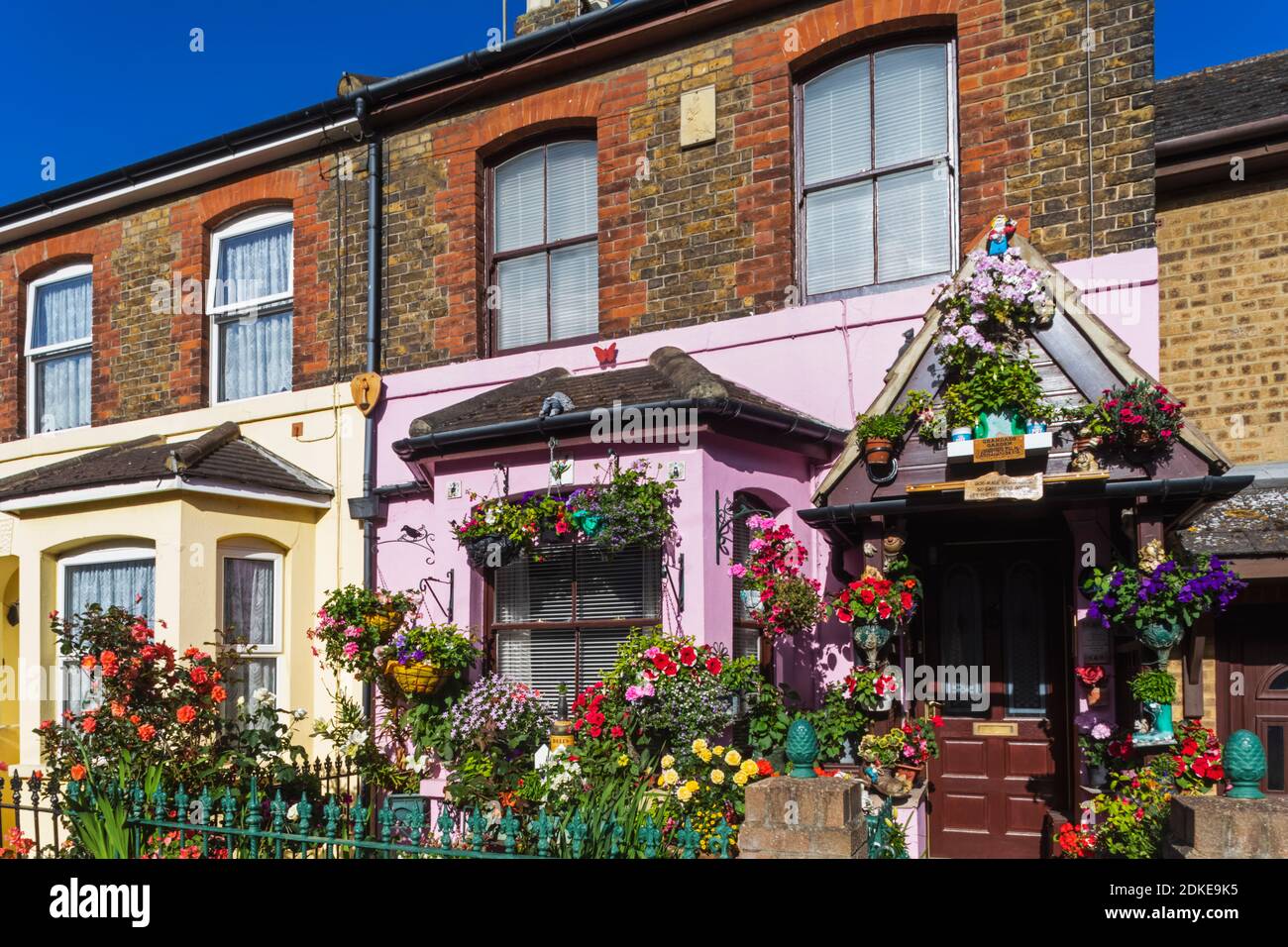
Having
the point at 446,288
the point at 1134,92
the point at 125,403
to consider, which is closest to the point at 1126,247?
the point at 1134,92

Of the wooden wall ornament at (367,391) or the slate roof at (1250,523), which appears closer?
the slate roof at (1250,523)

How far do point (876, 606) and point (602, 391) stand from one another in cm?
257

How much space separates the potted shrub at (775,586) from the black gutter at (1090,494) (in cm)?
31

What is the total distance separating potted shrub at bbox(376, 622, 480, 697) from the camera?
9289 millimetres

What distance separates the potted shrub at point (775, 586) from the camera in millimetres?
8391

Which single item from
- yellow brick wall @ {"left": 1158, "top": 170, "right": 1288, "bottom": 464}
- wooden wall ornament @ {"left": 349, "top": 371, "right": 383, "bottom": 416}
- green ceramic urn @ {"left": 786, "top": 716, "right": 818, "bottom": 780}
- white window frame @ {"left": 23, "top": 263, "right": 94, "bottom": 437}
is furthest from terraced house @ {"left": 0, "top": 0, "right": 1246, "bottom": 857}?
green ceramic urn @ {"left": 786, "top": 716, "right": 818, "bottom": 780}

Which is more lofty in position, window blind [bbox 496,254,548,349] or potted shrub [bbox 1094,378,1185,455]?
window blind [bbox 496,254,548,349]

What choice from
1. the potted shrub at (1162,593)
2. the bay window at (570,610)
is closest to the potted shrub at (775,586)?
the bay window at (570,610)

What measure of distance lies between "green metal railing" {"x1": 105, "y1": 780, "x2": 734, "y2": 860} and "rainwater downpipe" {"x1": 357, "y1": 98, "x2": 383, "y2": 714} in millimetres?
2568

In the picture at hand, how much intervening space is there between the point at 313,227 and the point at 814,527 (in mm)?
5848

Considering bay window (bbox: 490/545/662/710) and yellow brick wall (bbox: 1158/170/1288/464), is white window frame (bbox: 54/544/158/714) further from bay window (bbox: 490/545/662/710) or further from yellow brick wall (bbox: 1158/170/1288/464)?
yellow brick wall (bbox: 1158/170/1288/464)

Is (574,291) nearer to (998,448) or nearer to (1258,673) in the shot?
(998,448)

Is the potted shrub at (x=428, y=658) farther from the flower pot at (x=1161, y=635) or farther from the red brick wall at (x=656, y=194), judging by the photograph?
the flower pot at (x=1161, y=635)
